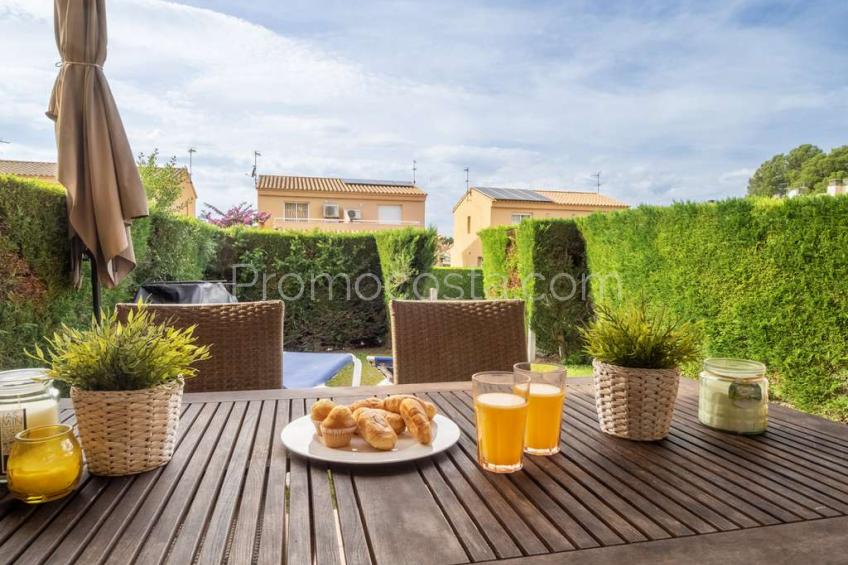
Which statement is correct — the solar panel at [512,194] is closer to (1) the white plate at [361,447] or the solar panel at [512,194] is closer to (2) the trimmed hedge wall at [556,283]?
(2) the trimmed hedge wall at [556,283]

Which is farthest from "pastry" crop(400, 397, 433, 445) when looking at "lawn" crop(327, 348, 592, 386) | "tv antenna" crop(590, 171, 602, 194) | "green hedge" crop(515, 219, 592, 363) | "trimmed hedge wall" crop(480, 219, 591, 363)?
"tv antenna" crop(590, 171, 602, 194)

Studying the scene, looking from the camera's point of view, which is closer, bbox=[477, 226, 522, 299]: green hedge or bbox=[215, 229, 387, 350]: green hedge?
bbox=[215, 229, 387, 350]: green hedge

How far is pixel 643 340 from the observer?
100cm

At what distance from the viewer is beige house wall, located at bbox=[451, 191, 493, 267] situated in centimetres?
2162

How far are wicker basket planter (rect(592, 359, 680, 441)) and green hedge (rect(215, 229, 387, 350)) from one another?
19.2 feet

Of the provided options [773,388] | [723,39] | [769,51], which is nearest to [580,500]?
[773,388]

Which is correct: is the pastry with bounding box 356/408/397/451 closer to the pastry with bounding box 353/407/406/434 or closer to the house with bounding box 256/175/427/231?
A: the pastry with bounding box 353/407/406/434

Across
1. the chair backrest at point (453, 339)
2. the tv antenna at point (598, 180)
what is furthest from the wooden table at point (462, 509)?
the tv antenna at point (598, 180)

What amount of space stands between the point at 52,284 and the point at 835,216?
14.3 ft

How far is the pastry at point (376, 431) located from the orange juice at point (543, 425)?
246mm

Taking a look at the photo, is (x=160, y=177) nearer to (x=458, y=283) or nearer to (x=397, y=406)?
(x=458, y=283)

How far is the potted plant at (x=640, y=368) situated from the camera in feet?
3.22

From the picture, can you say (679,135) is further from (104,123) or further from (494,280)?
(104,123)

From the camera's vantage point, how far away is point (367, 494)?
2.41 ft
